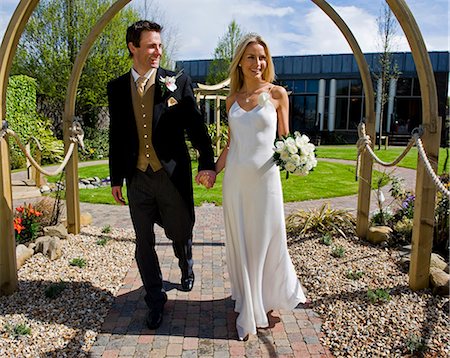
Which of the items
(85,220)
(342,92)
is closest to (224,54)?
(342,92)

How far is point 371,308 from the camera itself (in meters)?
3.35

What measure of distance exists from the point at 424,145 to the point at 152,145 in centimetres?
224

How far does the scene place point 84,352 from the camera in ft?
9.30

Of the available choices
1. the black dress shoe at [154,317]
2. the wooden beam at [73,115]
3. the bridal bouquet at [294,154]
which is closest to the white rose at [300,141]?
the bridal bouquet at [294,154]

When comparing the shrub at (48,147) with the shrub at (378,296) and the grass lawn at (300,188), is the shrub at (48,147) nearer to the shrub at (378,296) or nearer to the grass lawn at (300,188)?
the grass lawn at (300,188)

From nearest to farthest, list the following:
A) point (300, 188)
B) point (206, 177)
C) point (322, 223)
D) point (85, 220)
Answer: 1. point (206, 177)
2. point (322, 223)
3. point (85, 220)
4. point (300, 188)

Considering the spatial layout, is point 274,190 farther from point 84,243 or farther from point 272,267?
point 84,243

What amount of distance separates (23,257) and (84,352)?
1.91 m

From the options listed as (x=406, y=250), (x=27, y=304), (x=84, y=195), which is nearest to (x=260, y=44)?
(x=27, y=304)

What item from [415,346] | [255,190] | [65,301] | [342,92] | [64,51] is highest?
[64,51]

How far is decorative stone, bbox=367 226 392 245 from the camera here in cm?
497

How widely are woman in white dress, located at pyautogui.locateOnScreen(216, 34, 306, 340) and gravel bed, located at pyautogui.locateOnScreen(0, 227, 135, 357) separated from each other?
121cm

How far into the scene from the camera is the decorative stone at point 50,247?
4477mm

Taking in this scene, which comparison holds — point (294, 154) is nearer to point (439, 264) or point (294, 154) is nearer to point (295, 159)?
point (295, 159)
